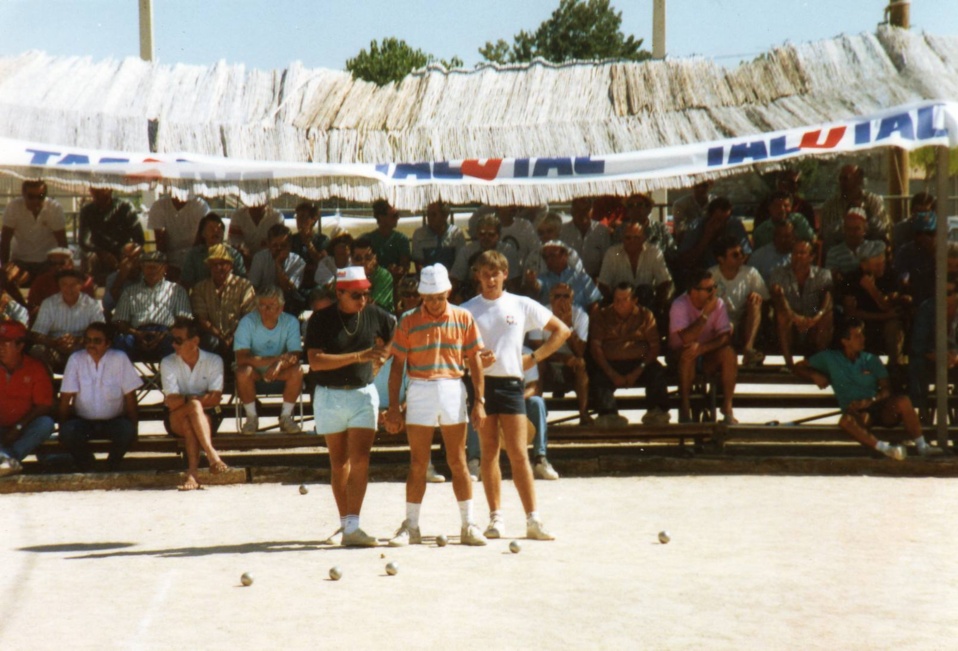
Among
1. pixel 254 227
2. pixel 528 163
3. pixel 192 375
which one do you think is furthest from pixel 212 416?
pixel 528 163

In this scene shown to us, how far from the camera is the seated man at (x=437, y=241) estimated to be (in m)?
12.6

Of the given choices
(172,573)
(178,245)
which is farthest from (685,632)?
(178,245)

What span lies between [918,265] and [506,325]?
5.00 m

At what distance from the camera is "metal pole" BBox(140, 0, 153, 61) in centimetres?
1683

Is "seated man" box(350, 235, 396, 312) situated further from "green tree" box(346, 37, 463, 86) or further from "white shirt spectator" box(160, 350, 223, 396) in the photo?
"green tree" box(346, 37, 463, 86)

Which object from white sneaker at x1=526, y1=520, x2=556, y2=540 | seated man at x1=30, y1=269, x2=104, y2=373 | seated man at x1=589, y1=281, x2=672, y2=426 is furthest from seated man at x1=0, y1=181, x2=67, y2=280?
white sneaker at x1=526, y1=520, x2=556, y2=540

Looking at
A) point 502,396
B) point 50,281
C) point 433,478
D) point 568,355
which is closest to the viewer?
point 502,396

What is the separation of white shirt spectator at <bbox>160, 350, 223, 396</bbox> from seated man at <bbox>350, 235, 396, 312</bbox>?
59.5 inches

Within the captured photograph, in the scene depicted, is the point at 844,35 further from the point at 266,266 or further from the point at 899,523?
the point at 266,266

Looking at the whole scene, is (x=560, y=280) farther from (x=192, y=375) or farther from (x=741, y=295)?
(x=192, y=375)

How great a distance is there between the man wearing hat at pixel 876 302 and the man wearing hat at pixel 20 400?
23.5 feet

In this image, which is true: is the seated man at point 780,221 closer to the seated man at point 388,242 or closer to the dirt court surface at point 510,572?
the dirt court surface at point 510,572

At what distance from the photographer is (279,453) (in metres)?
12.0

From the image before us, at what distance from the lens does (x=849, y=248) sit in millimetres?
11789
